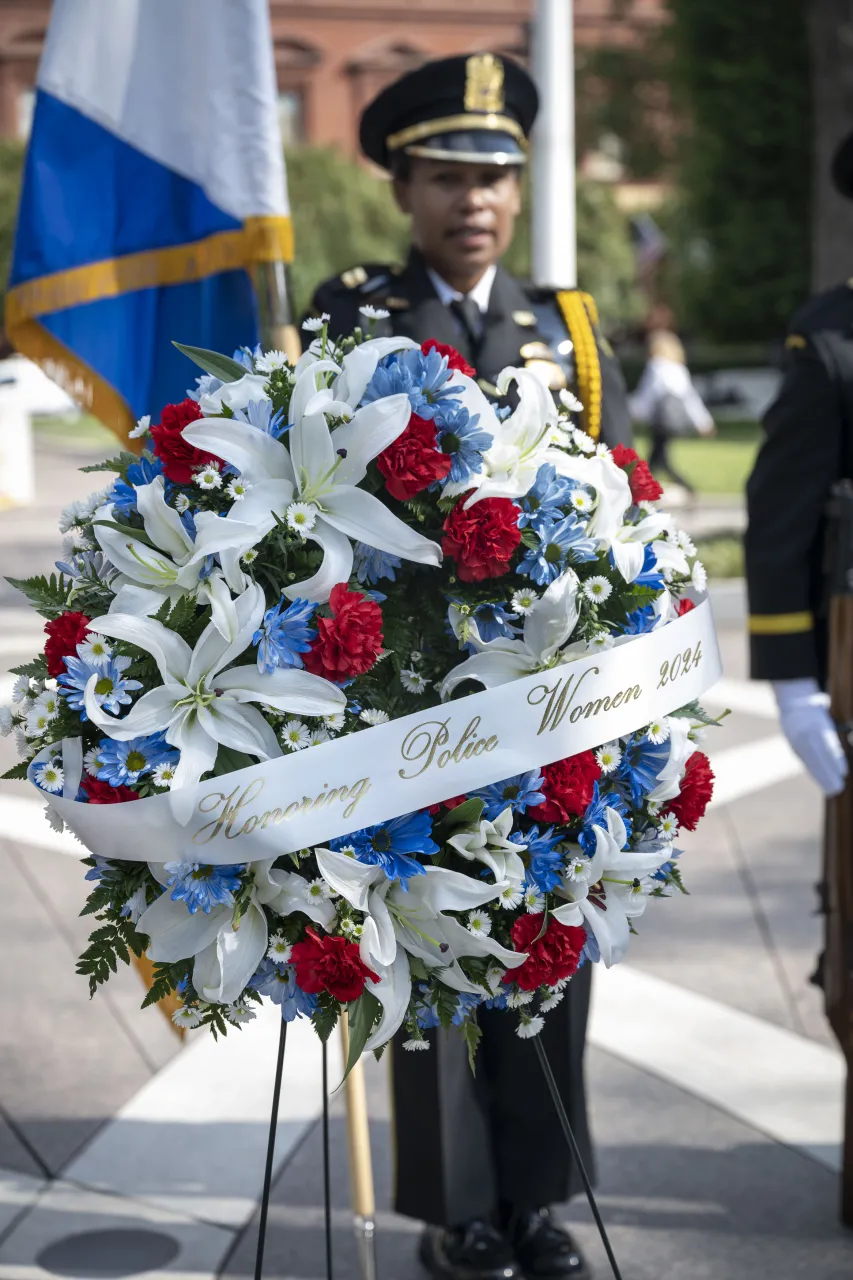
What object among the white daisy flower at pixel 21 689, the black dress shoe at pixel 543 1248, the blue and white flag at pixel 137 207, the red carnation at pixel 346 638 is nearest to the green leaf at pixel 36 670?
the white daisy flower at pixel 21 689

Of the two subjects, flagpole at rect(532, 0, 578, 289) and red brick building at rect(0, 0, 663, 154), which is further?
red brick building at rect(0, 0, 663, 154)

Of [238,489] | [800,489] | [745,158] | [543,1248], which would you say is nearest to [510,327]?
[800,489]

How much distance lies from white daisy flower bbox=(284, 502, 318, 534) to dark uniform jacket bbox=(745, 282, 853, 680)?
62.3 inches

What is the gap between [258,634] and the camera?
1.96 meters

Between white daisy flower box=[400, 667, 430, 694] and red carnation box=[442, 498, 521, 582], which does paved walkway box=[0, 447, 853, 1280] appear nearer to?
white daisy flower box=[400, 667, 430, 694]

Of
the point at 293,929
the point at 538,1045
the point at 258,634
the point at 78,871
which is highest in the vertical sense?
the point at 258,634

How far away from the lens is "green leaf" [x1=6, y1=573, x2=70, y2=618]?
2088 mm

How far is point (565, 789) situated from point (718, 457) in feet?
65.2

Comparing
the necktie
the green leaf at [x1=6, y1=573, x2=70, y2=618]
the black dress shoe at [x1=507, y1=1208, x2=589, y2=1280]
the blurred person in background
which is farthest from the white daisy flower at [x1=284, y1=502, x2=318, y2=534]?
the blurred person in background

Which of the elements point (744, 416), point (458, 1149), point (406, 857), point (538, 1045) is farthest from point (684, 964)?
point (744, 416)

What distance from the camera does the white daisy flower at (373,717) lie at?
2020 mm

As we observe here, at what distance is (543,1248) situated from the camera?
3037 mm

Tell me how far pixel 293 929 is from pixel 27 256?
7.44ft

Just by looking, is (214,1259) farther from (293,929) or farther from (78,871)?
(78,871)
